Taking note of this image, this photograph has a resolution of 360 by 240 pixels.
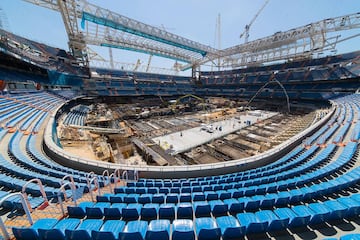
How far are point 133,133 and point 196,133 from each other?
8.56 m

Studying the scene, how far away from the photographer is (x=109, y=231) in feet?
11.1

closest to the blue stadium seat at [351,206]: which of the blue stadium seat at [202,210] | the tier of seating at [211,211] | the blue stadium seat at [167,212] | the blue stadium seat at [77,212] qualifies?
the tier of seating at [211,211]

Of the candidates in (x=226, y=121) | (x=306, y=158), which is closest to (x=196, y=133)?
(x=226, y=121)

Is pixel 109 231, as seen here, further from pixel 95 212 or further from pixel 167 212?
pixel 167 212

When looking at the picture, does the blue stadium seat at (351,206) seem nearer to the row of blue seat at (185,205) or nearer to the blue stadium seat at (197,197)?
the row of blue seat at (185,205)

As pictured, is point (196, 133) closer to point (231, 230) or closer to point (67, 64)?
point (231, 230)

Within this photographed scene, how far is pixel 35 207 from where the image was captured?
481 cm

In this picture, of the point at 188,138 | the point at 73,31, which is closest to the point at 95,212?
the point at 188,138

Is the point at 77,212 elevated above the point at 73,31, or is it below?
below

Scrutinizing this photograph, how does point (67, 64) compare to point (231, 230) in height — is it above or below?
above

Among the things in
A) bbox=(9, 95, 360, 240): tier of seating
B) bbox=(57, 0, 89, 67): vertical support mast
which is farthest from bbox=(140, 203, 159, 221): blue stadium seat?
bbox=(57, 0, 89, 67): vertical support mast

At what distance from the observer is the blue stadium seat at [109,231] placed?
10.9ft

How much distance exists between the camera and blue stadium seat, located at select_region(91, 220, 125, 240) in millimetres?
3332

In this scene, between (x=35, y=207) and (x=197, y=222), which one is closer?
(x=197, y=222)
